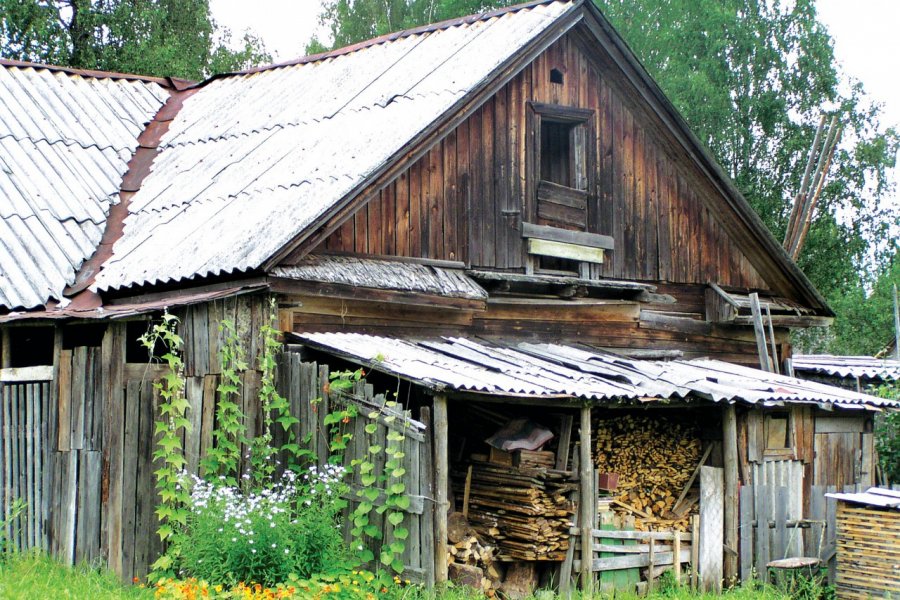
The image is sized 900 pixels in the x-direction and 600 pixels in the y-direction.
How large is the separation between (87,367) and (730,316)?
855cm

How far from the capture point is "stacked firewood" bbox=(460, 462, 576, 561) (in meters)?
11.2

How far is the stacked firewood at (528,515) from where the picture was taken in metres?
11.2

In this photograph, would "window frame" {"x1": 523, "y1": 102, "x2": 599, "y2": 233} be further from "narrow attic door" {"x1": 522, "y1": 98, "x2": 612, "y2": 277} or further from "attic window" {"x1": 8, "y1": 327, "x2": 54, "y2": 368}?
"attic window" {"x1": 8, "y1": 327, "x2": 54, "y2": 368}

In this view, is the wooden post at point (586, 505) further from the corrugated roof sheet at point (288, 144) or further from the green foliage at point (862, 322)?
the green foliage at point (862, 322)

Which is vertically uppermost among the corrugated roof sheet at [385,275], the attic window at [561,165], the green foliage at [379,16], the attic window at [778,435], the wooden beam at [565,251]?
the green foliage at [379,16]

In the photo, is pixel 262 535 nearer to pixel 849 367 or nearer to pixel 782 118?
pixel 849 367

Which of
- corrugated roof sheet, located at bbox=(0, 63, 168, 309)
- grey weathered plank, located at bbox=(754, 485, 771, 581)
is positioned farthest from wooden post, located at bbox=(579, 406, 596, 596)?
corrugated roof sheet, located at bbox=(0, 63, 168, 309)

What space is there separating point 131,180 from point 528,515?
7338 millimetres

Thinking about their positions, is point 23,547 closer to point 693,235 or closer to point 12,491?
point 12,491

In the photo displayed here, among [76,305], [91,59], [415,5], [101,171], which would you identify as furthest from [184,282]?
[415,5]

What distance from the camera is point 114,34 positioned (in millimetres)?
25031

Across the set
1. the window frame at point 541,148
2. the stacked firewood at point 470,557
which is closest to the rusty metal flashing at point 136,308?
the stacked firewood at point 470,557

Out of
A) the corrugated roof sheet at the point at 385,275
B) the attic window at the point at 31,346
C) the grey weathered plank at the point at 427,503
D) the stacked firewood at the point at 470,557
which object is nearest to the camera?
the grey weathered plank at the point at 427,503

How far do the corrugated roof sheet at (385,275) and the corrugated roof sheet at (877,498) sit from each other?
437cm
